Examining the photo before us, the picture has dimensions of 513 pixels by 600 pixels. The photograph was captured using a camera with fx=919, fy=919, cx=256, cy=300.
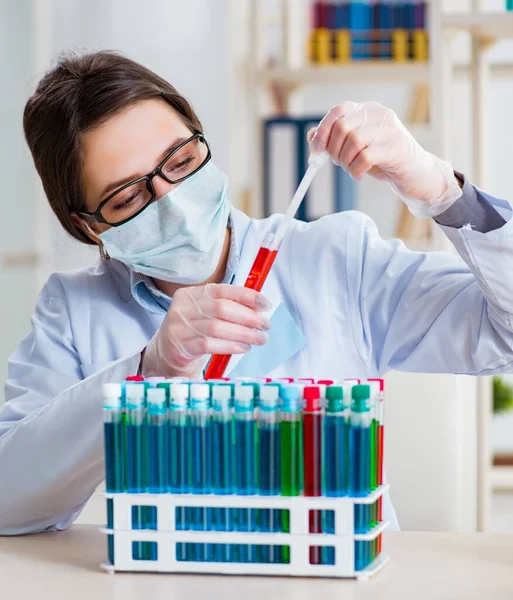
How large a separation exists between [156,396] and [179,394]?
22mm

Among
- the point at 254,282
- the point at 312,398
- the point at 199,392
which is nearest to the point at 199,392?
the point at 199,392

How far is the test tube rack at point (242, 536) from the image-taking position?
85 centimetres

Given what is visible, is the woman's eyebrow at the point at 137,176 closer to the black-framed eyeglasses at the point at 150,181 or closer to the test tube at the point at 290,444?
the black-framed eyeglasses at the point at 150,181

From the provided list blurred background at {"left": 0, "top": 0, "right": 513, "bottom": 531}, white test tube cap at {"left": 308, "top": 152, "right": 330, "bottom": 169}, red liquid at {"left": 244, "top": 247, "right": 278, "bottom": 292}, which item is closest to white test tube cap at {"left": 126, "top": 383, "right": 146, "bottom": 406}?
red liquid at {"left": 244, "top": 247, "right": 278, "bottom": 292}

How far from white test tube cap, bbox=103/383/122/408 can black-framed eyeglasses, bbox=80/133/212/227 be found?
19.0 inches

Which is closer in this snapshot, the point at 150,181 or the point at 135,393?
the point at 135,393

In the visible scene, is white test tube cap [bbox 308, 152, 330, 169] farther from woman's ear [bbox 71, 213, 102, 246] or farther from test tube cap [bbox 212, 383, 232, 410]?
woman's ear [bbox 71, 213, 102, 246]

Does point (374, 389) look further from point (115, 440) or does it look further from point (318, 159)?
point (318, 159)

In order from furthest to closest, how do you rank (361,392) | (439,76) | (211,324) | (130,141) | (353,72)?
(353,72) < (439,76) < (130,141) < (211,324) < (361,392)

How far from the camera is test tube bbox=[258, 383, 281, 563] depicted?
2.81ft

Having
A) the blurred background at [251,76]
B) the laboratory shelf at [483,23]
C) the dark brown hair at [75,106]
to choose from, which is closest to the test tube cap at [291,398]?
the dark brown hair at [75,106]

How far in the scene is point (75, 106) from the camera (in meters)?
1.34

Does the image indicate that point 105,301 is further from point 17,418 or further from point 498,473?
point 498,473

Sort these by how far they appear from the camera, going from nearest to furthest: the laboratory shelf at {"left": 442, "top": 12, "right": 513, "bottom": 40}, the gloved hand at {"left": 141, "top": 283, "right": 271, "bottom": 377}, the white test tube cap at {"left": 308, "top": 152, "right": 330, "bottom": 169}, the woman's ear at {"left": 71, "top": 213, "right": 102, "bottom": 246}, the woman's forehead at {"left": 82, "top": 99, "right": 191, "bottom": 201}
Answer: the gloved hand at {"left": 141, "top": 283, "right": 271, "bottom": 377}, the white test tube cap at {"left": 308, "top": 152, "right": 330, "bottom": 169}, the woman's forehead at {"left": 82, "top": 99, "right": 191, "bottom": 201}, the woman's ear at {"left": 71, "top": 213, "right": 102, "bottom": 246}, the laboratory shelf at {"left": 442, "top": 12, "right": 513, "bottom": 40}
